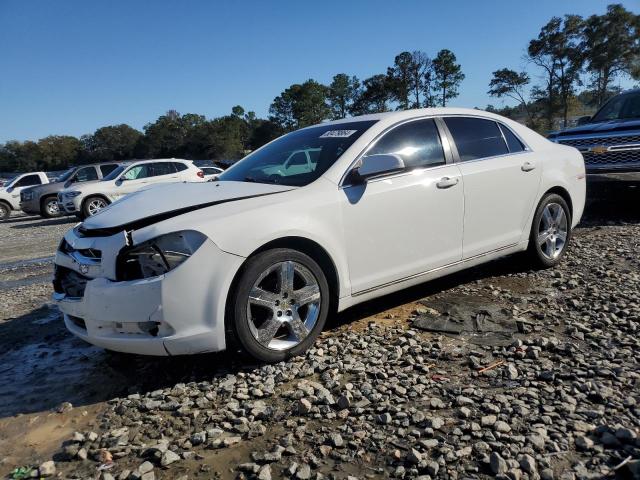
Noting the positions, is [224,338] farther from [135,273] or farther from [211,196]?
[211,196]

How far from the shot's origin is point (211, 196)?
343 centimetres

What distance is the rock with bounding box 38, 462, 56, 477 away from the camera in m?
2.35

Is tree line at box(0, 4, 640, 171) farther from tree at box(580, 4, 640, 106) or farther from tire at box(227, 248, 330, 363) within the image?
tire at box(227, 248, 330, 363)

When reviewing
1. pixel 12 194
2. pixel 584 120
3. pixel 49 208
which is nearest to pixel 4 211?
pixel 12 194

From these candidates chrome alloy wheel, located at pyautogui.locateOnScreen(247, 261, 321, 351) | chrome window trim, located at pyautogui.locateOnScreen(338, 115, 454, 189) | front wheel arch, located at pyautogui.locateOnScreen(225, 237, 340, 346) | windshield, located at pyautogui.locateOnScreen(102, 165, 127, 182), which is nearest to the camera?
front wheel arch, located at pyautogui.locateOnScreen(225, 237, 340, 346)

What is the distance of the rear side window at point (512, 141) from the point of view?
15.6ft

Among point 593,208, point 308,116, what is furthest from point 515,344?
point 308,116

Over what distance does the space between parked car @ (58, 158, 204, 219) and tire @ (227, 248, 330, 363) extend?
1155cm

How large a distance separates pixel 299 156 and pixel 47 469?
106 inches

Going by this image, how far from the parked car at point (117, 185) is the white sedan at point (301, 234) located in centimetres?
1095

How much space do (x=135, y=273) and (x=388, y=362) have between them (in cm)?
168

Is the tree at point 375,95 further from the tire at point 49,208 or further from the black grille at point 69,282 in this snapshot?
the black grille at point 69,282

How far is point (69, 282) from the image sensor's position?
3363mm

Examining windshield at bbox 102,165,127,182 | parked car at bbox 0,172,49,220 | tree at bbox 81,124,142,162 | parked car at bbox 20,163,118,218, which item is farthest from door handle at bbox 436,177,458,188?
tree at bbox 81,124,142,162
